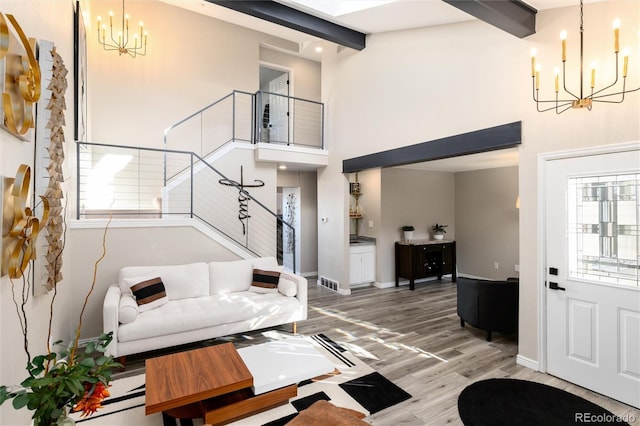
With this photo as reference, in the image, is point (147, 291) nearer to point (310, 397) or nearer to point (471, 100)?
point (310, 397)

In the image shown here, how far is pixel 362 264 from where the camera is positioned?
6.42 meters

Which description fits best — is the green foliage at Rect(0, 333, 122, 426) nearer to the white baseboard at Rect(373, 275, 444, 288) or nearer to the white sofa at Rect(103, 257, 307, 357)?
the white sofa at Rect(103, 257, 307, 357)

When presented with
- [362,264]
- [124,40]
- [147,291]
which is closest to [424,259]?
[362,264]

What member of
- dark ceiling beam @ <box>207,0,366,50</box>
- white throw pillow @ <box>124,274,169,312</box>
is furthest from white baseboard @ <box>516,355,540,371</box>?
dark ceiling beam @ <box>207,0,366,50</box>

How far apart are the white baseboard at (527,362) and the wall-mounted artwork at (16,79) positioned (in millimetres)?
4506

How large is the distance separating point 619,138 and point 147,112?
6.82m

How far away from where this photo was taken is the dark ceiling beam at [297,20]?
4.33 metres

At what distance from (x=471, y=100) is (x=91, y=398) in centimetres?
432

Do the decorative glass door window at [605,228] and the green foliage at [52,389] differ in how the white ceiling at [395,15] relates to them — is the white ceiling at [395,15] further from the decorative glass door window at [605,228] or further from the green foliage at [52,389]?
the green foliage at [52,389]

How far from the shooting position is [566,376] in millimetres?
2992

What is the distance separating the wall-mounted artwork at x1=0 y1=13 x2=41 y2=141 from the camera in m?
1.40

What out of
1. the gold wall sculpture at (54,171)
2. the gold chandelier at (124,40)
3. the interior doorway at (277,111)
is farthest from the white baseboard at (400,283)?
the gold chandelier at (124,40)

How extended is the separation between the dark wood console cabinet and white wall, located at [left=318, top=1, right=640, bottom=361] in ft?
4.42

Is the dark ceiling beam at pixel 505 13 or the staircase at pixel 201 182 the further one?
the staircase at pixel 201 182
